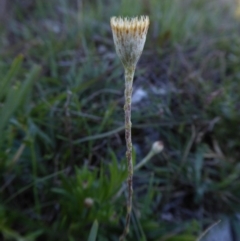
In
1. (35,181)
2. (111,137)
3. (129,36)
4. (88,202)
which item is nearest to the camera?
(129,36)

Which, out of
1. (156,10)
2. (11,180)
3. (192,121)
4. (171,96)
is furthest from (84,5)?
(11,180)

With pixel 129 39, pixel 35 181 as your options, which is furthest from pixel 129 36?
pixel 35 181

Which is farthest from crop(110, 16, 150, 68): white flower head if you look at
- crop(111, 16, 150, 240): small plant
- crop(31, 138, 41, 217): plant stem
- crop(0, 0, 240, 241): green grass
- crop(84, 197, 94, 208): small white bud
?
crop(31, 138, 41, 217): plant stem

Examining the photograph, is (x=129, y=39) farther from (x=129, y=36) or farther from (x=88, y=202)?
(x=88, y=202)

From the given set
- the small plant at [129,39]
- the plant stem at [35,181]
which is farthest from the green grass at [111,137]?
the small plant at [129,39]

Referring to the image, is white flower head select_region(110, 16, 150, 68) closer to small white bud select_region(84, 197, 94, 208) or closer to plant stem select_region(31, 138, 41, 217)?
small white bud select_region(84, 197, 94, 208)
